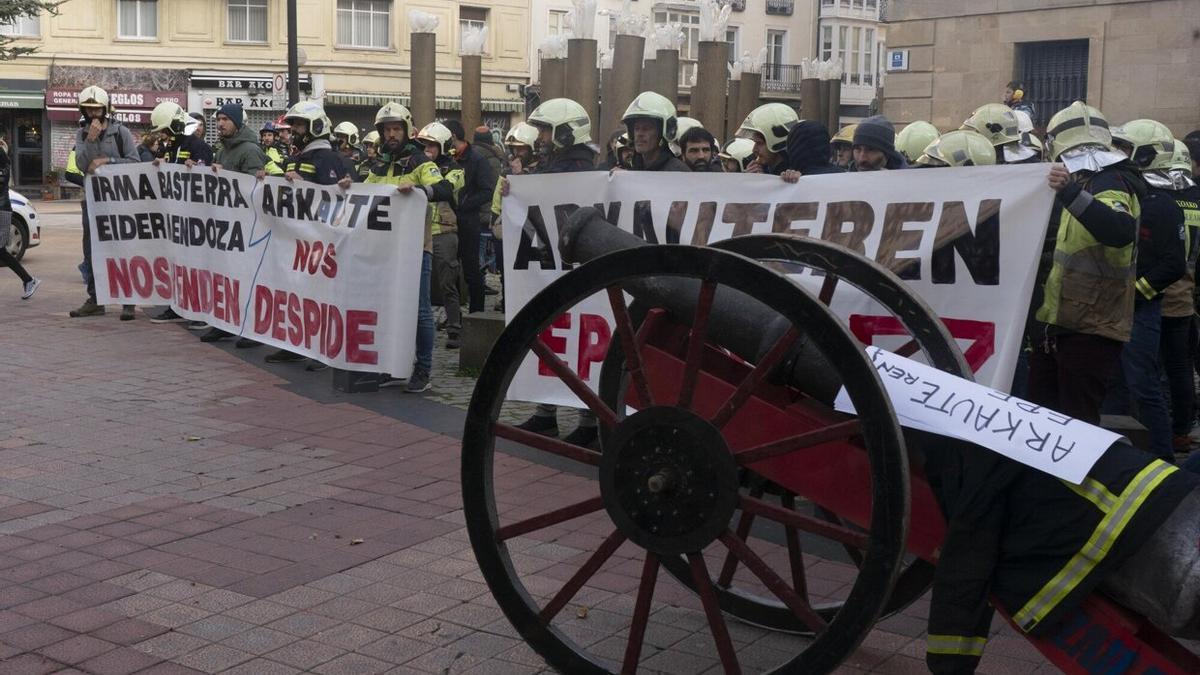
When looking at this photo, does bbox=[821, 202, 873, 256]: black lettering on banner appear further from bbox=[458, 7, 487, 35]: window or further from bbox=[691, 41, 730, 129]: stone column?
→ bbox=[458, 7, 487, 35]: window

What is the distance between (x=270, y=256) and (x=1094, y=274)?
6.14 meters

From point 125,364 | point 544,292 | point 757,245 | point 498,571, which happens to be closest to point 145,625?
point 498,571

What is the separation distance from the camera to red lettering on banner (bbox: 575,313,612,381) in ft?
24.1

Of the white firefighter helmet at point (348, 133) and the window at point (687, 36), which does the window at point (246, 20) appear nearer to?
the window at point (687, 36)

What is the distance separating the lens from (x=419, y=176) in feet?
31.6

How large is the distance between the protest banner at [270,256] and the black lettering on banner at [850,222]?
3274 millimetres

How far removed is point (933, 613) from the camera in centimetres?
342

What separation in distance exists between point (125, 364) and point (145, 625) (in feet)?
19.2

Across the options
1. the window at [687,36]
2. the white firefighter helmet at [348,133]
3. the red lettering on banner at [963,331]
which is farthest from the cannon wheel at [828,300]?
the window at [687,36]

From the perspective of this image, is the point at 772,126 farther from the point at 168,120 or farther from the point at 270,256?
the point at 168,120

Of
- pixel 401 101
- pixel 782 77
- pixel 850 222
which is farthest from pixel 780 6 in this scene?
pixel 850 222

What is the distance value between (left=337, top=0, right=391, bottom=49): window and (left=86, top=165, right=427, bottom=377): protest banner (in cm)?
3277

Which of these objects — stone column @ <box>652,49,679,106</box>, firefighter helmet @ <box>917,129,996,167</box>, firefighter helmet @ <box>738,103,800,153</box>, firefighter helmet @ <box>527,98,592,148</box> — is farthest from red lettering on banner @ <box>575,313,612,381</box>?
stone column @ <box>652,49,679,106</box>

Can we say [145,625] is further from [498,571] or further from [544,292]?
[544,292]
